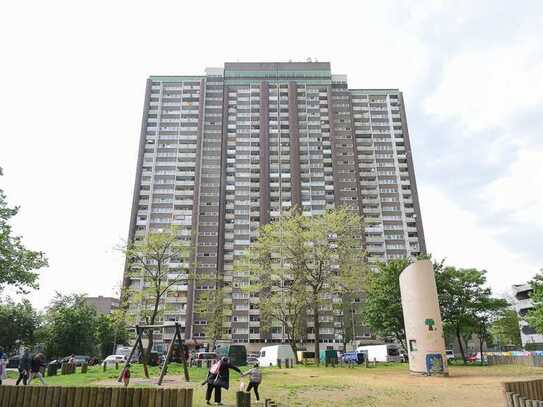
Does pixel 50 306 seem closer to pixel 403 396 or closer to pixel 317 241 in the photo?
pixel 317 241

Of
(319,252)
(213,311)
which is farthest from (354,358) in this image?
(213,311)

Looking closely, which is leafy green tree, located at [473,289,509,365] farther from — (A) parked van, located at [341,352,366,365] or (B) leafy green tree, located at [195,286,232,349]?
(B) leafy green tree, located at [195,286,232,349]

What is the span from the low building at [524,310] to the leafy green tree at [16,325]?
89.7 metres

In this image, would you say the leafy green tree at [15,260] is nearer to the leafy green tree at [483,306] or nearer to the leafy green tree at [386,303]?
the leafy green tree at [386,303]

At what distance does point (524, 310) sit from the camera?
303 feet

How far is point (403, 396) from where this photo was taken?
16453mm

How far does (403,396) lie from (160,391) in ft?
34.7

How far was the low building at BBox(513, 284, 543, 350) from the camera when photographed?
8650 cm

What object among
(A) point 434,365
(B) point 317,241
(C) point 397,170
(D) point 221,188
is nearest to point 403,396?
(A) point 434,365

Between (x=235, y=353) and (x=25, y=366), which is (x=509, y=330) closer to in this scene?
(x=235, y=353)

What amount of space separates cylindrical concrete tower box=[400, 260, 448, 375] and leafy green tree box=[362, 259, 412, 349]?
61.8ft

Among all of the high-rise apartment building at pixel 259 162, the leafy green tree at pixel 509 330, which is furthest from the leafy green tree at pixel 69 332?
the leafy green tree at pixel 509 330

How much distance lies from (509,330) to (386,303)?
167ft

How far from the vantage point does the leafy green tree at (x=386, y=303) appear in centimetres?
4775
